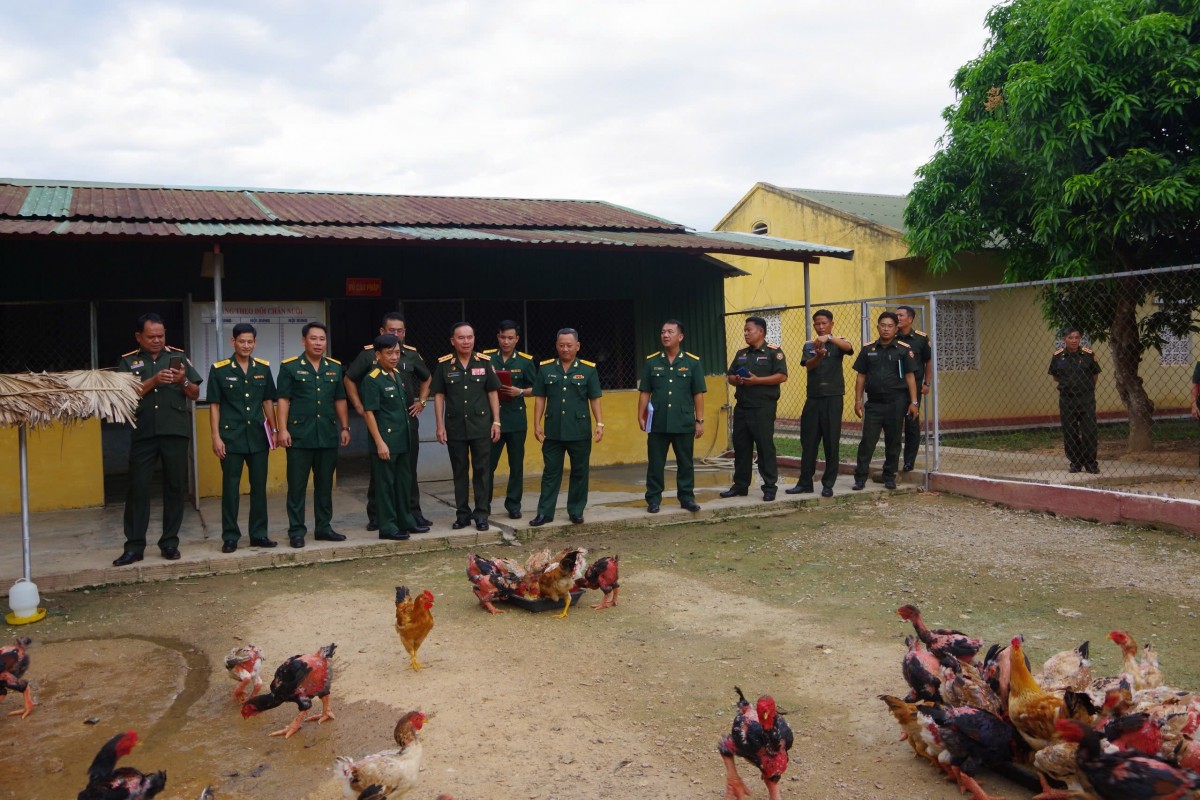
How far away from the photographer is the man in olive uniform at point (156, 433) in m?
6.47

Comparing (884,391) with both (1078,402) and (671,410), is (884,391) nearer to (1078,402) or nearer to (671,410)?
(671,410)

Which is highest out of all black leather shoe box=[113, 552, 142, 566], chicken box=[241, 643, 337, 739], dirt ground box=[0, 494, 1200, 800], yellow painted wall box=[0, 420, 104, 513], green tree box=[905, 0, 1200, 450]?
green tree box=[905, 0, 1200, 450]

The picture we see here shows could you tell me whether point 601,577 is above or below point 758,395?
below

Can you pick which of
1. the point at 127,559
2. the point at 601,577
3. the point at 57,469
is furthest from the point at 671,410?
the point at 57,469

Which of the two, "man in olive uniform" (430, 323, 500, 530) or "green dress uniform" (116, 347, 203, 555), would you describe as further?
"man in olive uniform" (430, 323, 500, 530)

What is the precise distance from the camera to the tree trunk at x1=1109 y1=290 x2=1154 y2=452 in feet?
38.7

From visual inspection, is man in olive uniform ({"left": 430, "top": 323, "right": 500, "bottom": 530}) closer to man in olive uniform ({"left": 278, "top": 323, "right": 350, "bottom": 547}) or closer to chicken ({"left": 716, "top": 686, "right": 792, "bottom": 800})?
man in olive uniform ({"left": 278, "top": 323, "right": 350, "bottom": 547})

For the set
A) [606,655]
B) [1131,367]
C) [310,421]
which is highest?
[1131,367]

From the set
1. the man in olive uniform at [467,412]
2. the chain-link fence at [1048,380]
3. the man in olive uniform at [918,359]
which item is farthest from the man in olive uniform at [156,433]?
the man in olive uniform at [918,359]

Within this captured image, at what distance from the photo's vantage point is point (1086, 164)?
10562mm

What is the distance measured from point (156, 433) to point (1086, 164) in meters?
9.99

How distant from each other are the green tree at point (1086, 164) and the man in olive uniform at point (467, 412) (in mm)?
6933

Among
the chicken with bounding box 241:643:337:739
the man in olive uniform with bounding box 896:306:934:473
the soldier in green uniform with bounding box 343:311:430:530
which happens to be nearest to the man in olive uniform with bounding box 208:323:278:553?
the soldier in green uniform with bounding box 343:311:430:530

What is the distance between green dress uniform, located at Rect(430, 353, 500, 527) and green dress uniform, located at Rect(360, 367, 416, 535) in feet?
1.25
